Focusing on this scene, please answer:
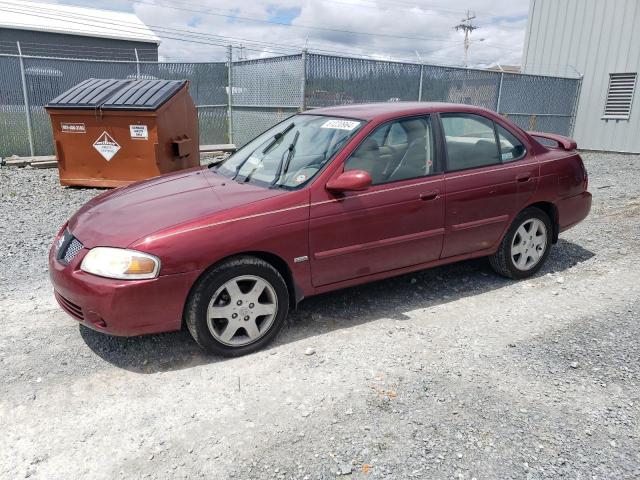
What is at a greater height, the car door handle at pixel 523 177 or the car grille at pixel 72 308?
the car door handle at pixel 523 177

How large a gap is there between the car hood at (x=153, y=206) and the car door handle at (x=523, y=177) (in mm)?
Answer: 2245

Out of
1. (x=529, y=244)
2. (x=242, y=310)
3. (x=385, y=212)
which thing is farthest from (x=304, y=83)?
(x=242, y=310)

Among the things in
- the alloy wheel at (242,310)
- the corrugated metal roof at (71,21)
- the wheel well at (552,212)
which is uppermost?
the corrugated metal roof at (71,21)

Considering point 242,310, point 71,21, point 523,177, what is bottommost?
point 242,310

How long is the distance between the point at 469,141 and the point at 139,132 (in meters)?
5.37

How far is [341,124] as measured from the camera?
4.05m

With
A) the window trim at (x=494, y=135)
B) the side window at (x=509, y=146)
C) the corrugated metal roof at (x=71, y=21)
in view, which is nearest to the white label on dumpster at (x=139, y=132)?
the window trim at (x=494, y=135)

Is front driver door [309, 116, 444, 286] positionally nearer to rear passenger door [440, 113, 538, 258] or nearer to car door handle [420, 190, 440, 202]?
car door handle [420, 190, 440, 202]

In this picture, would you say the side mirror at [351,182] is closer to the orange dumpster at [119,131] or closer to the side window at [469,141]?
the side window at [469,141]

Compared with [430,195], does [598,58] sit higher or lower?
higher

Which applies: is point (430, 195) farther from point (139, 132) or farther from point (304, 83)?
point (304, 83)

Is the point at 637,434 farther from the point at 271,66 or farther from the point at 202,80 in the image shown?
the point at 202,80

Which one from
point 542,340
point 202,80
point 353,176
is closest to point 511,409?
point 542,340

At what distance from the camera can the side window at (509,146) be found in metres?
4.54
